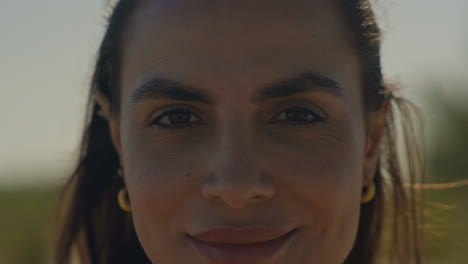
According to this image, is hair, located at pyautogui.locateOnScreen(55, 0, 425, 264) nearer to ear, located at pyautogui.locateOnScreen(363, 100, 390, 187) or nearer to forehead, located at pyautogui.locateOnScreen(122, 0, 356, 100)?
ear, located at pyautogui.locateOnScreen(363, 100, 390, 187)

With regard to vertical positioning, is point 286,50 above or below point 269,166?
above

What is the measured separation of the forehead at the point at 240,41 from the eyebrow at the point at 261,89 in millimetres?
23

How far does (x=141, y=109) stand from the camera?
2264 millimetres

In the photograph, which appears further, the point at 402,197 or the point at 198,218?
the point at 402,197

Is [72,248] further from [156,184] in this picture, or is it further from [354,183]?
[354,183]

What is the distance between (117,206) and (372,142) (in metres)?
1.09

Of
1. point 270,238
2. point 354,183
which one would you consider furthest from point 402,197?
point 270,238

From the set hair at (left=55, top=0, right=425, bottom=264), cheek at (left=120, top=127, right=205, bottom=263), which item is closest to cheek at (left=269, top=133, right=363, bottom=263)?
cheek at (left=120, top=127, right=205, bottom=263)

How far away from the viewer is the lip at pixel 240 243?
2.04 m

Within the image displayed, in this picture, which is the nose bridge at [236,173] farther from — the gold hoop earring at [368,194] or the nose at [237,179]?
the gold hoop earring at [368,194]

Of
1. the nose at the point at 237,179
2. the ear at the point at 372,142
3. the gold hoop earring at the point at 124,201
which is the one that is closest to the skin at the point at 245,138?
the nose at the point at 237,179

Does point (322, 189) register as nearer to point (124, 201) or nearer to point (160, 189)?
point (160, 189)

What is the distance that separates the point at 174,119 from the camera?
225cm

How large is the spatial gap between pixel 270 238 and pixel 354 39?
2.49 feet
